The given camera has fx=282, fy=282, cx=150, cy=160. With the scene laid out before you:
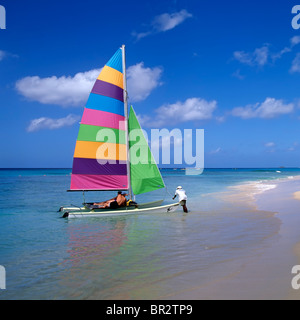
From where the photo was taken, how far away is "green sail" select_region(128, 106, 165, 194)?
54.3 feet

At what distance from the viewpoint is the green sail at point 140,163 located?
651 inches

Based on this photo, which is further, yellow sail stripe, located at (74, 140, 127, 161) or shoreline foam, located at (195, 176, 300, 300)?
yellow sail stripe, located at (74, 140, 127, 161)

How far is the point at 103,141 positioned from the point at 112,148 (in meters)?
0.65

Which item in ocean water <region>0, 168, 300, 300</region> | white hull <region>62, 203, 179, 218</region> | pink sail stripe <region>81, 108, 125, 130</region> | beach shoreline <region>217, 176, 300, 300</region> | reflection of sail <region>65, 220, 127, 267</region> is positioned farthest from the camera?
pink sail stripe <region>81, 108, 125, 130</region>

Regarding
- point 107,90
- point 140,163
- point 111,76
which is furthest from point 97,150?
point 111,76

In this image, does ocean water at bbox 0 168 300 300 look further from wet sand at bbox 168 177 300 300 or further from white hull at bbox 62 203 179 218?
white hull at bbox 62 203 179 218

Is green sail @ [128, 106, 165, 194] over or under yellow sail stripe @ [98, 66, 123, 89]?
under

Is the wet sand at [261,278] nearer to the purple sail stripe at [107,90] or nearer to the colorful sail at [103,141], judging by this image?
the colorful sail at [103,141]

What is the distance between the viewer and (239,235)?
10.9 meters

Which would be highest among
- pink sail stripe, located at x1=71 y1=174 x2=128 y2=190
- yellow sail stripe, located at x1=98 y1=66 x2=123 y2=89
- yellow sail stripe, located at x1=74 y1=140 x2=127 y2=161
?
yellow sail stripe, located at x1=98 y1=66 x2=123 y2=89

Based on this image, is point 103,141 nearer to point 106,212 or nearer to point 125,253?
point 106,212

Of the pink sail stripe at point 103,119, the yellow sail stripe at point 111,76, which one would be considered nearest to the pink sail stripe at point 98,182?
the pink sail stripe at point 103,119

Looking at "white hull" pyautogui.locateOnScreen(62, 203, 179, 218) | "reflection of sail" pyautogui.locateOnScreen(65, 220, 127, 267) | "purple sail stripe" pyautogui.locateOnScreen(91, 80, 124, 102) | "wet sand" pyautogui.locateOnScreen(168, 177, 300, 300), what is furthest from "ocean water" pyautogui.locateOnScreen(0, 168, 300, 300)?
"purple sail stripe" pyautogui.locateOnScreen(91, 80, 124, 102)
